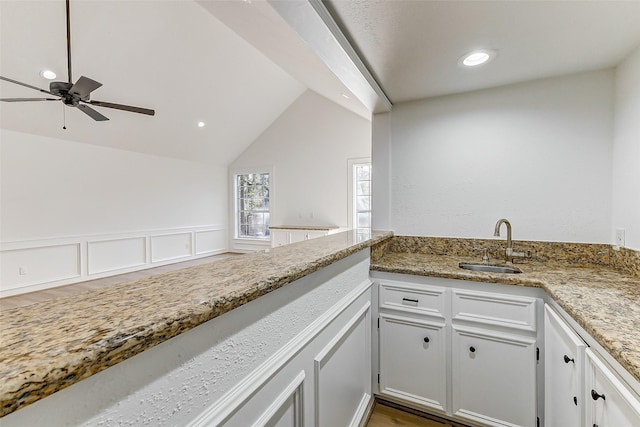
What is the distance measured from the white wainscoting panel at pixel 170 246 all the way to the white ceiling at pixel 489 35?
18.8ft

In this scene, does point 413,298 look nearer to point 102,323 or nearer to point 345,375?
point 345,375

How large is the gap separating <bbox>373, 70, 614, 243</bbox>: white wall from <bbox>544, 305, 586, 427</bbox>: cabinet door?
2.88 ft

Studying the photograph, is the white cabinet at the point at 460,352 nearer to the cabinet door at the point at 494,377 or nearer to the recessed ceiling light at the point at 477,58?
the cabinet door at the point at 494,377

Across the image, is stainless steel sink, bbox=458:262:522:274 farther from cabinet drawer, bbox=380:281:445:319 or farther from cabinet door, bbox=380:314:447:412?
cabinet door, bbox=380:314:447:412

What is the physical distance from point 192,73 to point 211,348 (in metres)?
4.84

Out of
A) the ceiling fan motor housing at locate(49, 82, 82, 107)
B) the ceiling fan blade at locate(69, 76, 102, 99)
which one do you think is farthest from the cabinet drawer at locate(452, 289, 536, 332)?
the ceiling fan motor housing at locate(49, 82, 82, 107)

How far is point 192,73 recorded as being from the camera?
14.6 feet

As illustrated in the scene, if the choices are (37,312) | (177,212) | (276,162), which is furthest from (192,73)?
(37,312)

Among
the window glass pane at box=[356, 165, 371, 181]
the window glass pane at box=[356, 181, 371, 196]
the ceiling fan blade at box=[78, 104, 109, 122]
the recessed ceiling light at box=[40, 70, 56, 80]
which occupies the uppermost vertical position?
the recessed ceiling light at box=[40, 70, 56, 80]

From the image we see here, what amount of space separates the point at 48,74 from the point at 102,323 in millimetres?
4512

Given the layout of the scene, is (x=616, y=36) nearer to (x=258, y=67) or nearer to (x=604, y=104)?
(x=604, y=104)

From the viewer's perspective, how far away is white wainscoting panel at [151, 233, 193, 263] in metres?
5.89

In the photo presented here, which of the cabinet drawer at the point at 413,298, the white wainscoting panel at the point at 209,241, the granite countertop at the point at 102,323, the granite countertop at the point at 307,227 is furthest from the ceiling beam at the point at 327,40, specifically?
the white wainscoting panel at the point at 209,241

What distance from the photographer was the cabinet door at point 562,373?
3.74 ft
